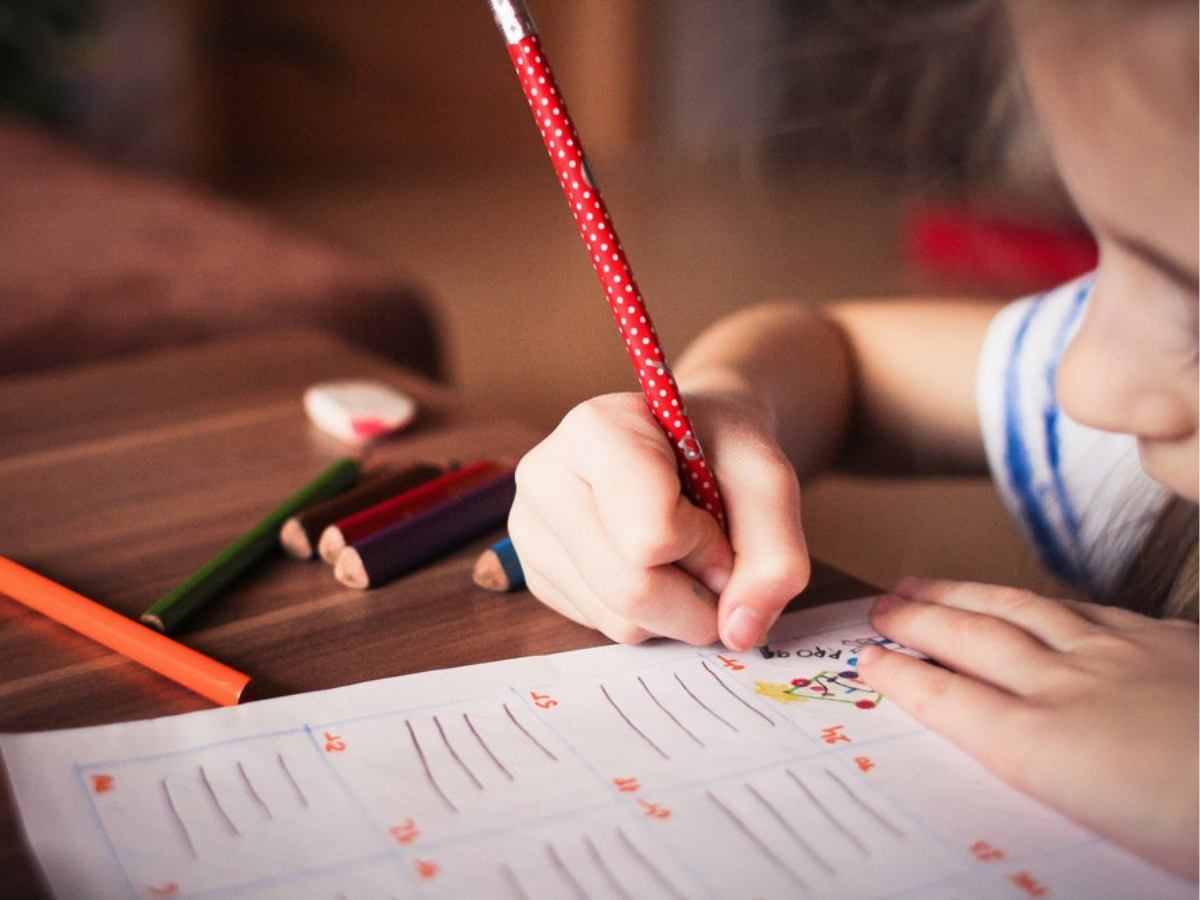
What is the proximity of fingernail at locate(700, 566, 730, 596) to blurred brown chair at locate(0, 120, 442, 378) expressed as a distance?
70cm

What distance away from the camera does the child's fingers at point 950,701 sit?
13.3 inches

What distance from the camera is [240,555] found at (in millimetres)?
446

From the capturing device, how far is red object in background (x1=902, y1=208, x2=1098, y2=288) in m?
0.52

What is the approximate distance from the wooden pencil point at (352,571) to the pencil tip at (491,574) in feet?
0.14

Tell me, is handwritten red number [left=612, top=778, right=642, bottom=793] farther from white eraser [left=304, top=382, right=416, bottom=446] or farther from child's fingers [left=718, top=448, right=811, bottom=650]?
white eraser [left=304, top=382, right=416, bottom=446]

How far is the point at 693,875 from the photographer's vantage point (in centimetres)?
29

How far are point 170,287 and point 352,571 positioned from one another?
2.26 feet

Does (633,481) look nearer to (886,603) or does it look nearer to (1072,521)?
(886,603)

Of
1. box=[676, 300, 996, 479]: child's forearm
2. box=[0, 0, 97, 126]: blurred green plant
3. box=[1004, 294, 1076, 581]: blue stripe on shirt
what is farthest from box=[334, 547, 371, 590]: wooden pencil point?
box=[0, 0, 97, 126]: blurred green plant

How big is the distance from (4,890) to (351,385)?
0.39 metres

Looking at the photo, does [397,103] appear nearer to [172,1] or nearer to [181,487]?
[172,1]

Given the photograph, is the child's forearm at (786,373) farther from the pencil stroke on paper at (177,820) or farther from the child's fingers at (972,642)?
the pencil stroke on paper at (177,820)

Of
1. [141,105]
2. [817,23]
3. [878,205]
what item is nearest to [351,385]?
[817,23]

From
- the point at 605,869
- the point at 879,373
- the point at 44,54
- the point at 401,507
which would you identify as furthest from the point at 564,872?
the point at 44,54
